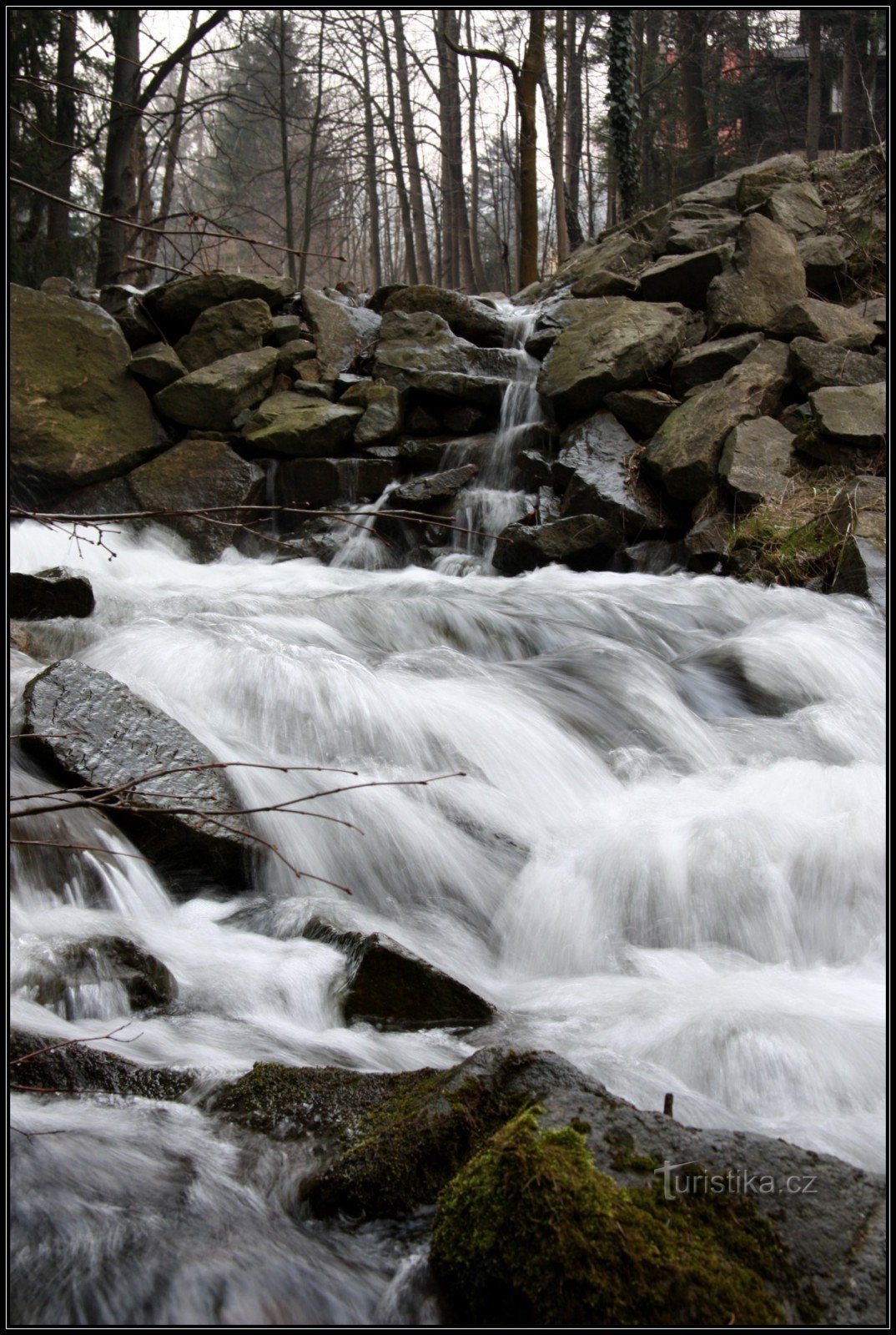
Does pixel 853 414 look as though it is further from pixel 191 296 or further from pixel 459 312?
pixel 191 296

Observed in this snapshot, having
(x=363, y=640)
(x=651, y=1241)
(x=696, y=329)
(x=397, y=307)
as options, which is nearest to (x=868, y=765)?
(x=363, y=640)

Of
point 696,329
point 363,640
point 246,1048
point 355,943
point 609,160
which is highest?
point 609,160

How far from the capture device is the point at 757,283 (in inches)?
351

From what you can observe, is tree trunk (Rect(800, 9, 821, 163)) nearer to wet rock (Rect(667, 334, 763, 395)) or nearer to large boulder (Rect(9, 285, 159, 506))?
wet rock (Rect(667, 334, 763, 395))

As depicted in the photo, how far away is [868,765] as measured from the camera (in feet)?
14.8

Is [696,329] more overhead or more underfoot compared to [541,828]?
more overhead

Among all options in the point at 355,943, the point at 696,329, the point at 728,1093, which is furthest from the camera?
the point at 696,329

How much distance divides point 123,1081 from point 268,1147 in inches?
17.1

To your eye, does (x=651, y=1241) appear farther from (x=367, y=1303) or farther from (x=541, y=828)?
(x=541, y=828)

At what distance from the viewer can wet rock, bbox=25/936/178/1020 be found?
2.53m

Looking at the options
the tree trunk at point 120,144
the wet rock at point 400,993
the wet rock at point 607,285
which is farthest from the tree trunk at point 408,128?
the wet rock at point 400,993

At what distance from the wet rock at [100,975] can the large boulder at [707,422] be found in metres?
6.01

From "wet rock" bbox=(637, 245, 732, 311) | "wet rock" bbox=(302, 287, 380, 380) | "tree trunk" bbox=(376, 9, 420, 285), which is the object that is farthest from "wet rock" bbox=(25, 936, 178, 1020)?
"tree trunk" bbox=(376, 9, 420, 285)

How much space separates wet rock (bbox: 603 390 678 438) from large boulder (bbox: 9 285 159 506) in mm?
4575
